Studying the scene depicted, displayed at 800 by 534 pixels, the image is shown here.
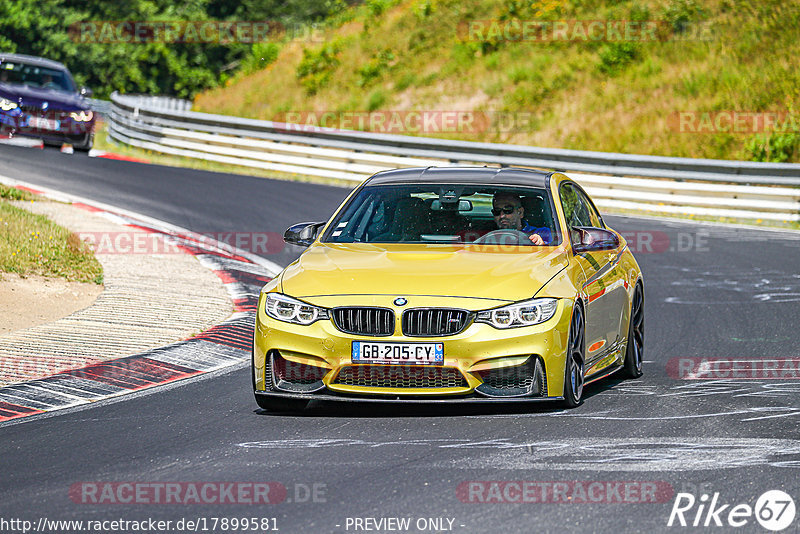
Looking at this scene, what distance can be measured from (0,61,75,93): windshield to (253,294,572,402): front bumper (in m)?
21.1

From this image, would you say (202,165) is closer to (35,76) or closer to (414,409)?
(35,76)

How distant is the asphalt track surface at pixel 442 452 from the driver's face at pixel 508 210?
1298 mm

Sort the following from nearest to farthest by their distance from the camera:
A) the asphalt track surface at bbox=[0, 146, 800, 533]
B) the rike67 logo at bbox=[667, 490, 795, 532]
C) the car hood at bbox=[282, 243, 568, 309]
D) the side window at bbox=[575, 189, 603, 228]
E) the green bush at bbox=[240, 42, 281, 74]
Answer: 1. the rike67 logo at bbox=[667, 490, 795, 532]
2. the asphalt track surface at bbox=[0, 146, 800, 533]
3. the car hood at bbox=[282, 243, 568, 309]
4. the side window at bbox=[575, 189, 603, 228]
5. the green bush at bbox=[240, 42, 281, 74]

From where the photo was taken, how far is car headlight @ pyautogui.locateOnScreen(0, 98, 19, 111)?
2636 centimetres

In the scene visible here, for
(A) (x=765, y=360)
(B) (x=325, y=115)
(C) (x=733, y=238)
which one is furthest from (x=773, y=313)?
(B) (x=325, y=115)

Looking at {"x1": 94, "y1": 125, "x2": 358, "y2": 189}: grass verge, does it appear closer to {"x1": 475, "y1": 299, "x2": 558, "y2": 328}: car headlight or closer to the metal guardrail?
the metal guardrail

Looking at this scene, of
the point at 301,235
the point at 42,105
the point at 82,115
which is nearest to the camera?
the point at 301,235

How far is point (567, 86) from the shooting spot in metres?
35.5

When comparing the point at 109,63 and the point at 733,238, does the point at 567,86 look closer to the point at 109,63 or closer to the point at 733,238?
the point at 733,238

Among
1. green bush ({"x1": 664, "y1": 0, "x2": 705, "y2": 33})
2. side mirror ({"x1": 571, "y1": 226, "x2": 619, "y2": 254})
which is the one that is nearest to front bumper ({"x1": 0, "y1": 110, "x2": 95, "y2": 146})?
green bush ({"x1": 664, "y1": 0, "x2": 705, "y2": 33})

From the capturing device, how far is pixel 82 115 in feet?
88.0

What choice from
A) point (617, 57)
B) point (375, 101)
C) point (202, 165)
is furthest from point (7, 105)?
point (617, 57)

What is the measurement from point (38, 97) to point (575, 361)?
805 inches

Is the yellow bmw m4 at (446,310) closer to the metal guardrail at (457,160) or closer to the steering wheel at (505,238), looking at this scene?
the steering wheel at (505,238)
